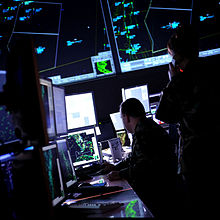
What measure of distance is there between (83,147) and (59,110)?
62 centimetres

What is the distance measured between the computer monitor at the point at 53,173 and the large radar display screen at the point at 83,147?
82 centimetres

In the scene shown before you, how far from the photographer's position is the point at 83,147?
218cm

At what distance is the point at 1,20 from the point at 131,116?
2353mm

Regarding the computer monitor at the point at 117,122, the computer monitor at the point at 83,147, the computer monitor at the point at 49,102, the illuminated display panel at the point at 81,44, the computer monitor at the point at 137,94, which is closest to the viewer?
the computer monitor at the point at 49,102

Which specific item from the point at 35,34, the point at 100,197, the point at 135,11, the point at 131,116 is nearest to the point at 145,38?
the point at 135,11

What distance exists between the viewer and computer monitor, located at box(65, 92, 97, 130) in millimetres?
2312

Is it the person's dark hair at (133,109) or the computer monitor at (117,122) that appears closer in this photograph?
the person's dark hair at (133,109)

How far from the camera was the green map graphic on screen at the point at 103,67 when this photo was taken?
10.7 feet

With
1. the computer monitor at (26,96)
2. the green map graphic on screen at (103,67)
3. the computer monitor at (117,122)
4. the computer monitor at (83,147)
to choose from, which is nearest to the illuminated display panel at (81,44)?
the green map graphic on screen at (103,67)

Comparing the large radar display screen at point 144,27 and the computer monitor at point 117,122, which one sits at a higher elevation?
the large radar display screen at point 144,27

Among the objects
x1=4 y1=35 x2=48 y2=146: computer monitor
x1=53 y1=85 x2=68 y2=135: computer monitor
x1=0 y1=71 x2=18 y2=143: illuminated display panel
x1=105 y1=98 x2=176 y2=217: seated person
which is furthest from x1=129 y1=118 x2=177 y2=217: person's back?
x1=4 y1=35 x2=48 y2=146: computer monitor

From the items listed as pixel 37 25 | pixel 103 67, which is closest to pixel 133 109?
pixel 103 67

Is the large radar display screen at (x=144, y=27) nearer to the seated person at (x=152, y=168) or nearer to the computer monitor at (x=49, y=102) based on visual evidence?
the seated person at (x=152, y=168)

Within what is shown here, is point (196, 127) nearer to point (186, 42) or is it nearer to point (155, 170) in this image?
point (155, 170)
